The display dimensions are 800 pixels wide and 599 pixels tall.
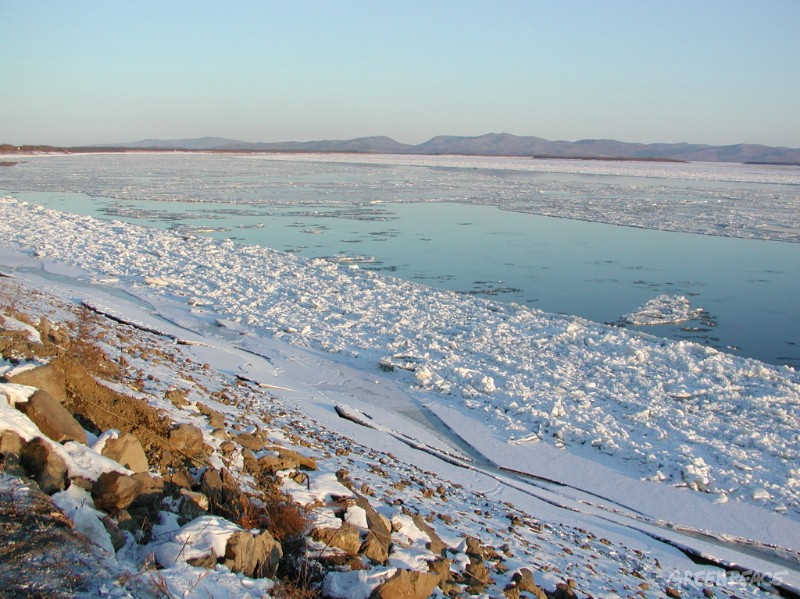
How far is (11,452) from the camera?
11.1 ft

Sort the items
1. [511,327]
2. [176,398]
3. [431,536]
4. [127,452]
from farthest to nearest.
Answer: [511,327], [176,398], [431,536], [127,452]

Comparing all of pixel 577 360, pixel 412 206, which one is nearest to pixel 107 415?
pixel 577 360

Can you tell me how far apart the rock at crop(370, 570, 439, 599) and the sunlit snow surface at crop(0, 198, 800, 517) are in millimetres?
3743

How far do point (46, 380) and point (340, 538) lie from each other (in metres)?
2.19

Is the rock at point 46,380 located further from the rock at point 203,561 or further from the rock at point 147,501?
the rock at point 203,561

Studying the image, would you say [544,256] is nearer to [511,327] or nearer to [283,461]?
[511,327]

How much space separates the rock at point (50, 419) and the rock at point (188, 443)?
0.58 meters

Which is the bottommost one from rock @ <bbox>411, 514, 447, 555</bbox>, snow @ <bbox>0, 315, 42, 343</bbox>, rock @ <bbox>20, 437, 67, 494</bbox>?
rock @ <bbox>411, 514, 447, 555</bbox>

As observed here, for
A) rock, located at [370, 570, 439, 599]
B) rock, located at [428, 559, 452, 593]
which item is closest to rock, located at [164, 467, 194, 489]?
rock, located at [370, 570, 439, 599]

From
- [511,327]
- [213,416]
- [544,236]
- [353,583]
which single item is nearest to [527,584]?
[353,583]

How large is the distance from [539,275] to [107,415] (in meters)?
11.1

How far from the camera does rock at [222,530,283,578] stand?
10.5ft

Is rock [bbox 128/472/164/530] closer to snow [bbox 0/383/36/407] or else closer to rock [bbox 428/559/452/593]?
snow [bbox 0/383/36/407]

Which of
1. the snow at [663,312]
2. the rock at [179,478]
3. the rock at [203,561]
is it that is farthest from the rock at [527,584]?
the snow at [663,312]
